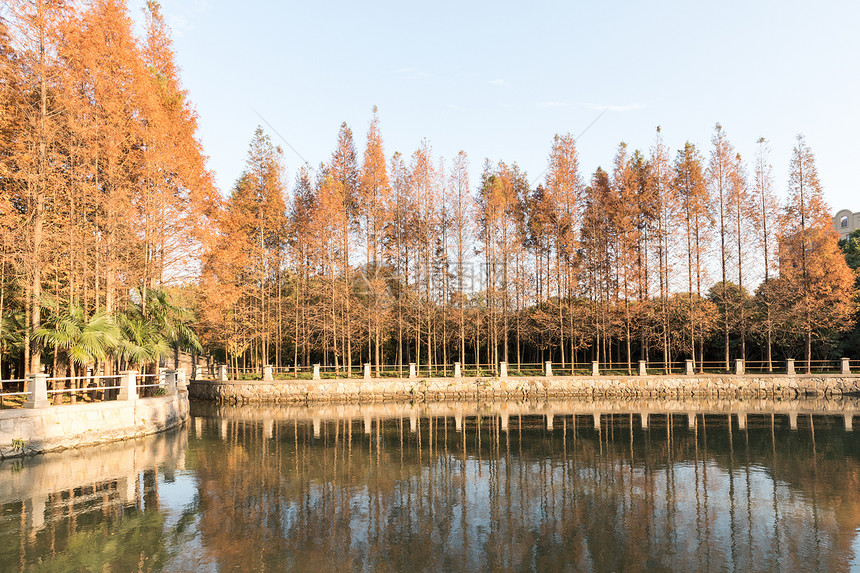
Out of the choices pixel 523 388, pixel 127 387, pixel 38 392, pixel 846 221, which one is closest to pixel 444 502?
pixel 38 392

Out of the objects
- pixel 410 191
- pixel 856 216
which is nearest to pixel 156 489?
pixel 410 191

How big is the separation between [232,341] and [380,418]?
1529cm

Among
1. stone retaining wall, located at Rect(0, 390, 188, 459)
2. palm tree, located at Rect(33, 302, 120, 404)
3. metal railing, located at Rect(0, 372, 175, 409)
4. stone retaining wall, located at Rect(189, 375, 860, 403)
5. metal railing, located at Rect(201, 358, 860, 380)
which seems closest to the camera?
stone retaining wall, located at Rect(0, 390, 188, 459)

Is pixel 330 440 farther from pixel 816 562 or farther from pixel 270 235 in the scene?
pixel 270 235

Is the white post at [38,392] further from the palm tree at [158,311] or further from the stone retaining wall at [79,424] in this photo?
the palm tree at [158,311]

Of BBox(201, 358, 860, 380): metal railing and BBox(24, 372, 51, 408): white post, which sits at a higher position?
BBox(24, 372, 51, 408): white post

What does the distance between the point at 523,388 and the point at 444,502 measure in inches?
859

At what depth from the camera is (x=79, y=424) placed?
15.1 metres

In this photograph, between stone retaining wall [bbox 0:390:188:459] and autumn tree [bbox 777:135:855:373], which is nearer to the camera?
stone retaining wall [bbox 0:390:188:459]

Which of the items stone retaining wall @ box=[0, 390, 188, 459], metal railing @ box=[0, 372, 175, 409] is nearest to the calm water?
Result: stone retaining wall @ box=[0, 390, 188, 459]

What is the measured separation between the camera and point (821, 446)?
580 inches

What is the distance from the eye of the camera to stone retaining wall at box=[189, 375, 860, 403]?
29359 millimetres

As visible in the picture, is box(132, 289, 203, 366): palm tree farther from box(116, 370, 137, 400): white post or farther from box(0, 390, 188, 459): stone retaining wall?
box(116, 370, 137, 400): white post

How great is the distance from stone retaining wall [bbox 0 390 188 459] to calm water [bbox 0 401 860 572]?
2.05ft
